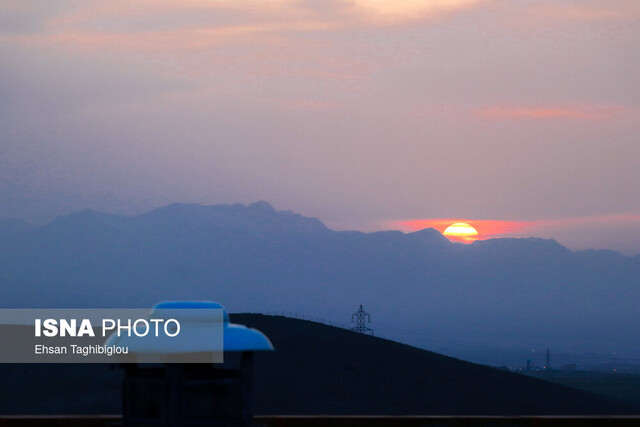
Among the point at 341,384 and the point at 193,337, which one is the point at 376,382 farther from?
the point at 193,337

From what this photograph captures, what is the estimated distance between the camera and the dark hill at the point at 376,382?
2201 inches

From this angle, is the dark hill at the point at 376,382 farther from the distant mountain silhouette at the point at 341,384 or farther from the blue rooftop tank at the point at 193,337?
the blue rooftop tank at the point at 193,337

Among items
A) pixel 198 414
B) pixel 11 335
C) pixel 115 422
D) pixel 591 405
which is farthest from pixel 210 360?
pixel 591 405

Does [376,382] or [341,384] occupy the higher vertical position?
[376,382]

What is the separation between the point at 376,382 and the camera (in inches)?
2514

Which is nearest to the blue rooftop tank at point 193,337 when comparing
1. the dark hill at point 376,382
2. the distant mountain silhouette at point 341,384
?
the distant mountain silhouette at point 341,384

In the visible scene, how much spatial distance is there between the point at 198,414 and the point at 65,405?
4365 centimetres

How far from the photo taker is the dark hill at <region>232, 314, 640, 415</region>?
183ft

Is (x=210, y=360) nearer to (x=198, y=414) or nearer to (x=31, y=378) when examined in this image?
(x=198, y=414)

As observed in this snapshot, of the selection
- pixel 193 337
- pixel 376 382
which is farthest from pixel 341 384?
pixel 193 337

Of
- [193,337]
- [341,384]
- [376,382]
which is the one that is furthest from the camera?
[376,382]

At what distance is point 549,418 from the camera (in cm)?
1480

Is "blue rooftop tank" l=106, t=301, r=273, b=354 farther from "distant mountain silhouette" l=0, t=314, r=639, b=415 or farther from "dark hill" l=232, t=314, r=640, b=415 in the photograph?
"dark hill" l=232, t=314, r=640, b=415

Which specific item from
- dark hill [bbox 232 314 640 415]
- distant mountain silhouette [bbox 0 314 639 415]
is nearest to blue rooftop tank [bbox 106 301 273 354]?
distant mountain silhouette [bbox 0 314 639 415]
